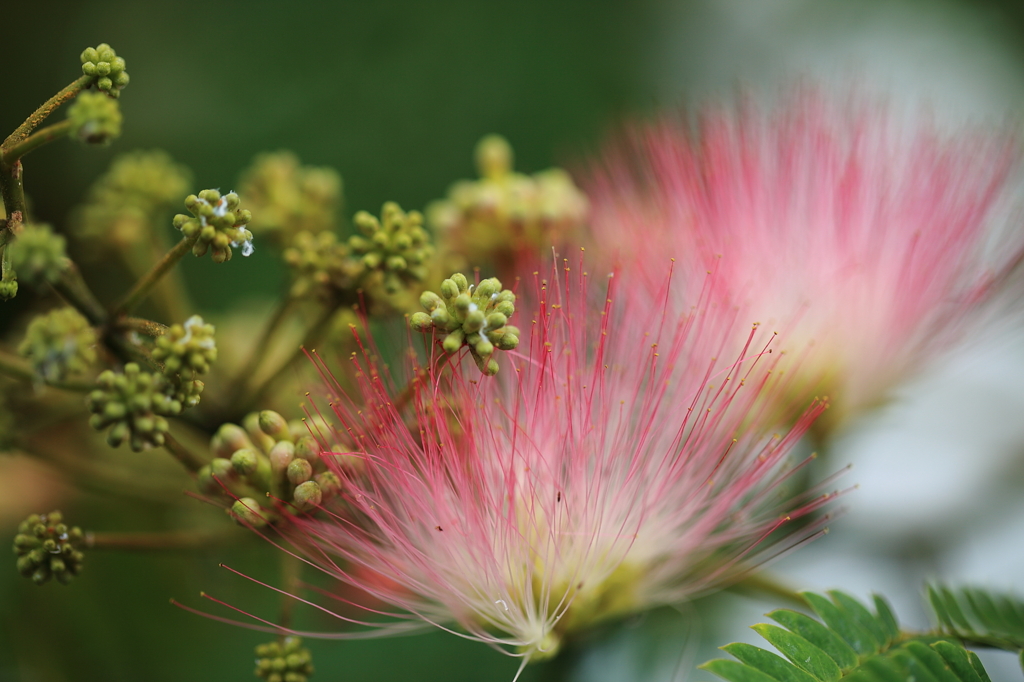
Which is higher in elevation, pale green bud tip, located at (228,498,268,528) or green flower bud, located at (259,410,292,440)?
green flower bud, located at (259,410,292,440)

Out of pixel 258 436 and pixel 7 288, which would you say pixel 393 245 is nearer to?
pixel 258 436

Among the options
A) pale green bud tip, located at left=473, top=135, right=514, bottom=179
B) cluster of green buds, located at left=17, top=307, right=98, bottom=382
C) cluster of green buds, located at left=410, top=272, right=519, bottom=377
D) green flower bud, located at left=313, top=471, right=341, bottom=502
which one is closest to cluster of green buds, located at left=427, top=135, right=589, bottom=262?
pale green bud tip, located at left=473, top=135, right=514, bottom=179

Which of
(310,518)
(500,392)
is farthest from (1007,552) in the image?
(310,518)

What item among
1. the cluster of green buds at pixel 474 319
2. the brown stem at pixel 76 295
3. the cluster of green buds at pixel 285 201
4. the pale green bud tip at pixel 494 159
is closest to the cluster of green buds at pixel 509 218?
the pale green bud tip at pixel 494 159

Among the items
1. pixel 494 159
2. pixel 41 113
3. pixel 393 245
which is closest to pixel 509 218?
pixel 494 159

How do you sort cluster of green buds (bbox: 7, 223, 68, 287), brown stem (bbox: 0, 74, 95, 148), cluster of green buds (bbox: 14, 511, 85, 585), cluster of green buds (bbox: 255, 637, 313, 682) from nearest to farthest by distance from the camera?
cluster of green buds (bbox: 7, 223, 68, 287), brown stem (bbox: 0, 74, 95, 148), cluster of green buds (bbox: 14, 511, 85, 585), cluster of green buds (bbox: 255, 637, 313, 682)

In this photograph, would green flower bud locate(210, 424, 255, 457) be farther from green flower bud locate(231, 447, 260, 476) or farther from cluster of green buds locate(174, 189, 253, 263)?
cluster of green buds locate(174, 189, 253, 263)

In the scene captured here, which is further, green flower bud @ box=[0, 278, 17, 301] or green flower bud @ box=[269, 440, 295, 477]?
green flower bud @ box=[269, 440, 295, 477]

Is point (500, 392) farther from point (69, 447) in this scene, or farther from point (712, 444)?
point (69, 447)
